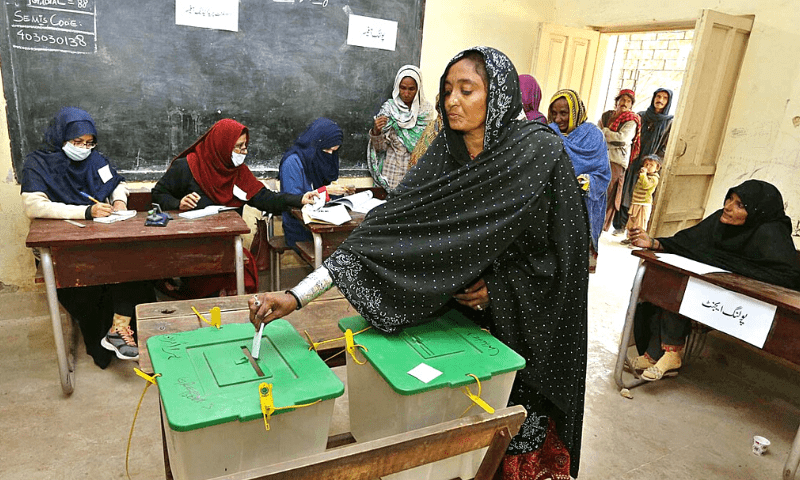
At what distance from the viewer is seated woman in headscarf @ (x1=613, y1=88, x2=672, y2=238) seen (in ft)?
18.9

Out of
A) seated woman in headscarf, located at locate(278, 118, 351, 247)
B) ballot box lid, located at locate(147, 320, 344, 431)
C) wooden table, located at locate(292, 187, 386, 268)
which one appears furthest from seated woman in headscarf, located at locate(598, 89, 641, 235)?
ballot box lid, located at locate(147, 320, 344, 431)

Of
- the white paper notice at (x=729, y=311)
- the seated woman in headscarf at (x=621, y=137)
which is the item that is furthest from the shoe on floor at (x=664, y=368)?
the seated woman in headscarf at (x=621, y=137)

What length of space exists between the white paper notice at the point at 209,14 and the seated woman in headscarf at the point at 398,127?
1.20 metres

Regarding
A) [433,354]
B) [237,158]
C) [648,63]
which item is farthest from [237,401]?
[648,63]

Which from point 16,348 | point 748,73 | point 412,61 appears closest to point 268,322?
point 16,348

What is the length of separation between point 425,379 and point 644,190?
5.34m

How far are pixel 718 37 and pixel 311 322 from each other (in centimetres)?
387

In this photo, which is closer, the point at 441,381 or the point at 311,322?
the point at 441,381

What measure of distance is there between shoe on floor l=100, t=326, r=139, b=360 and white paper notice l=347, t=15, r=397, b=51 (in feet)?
8.27

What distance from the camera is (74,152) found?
2.56 meters

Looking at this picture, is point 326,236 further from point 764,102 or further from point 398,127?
point 764,102

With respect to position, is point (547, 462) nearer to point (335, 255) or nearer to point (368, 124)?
point (335, 255)

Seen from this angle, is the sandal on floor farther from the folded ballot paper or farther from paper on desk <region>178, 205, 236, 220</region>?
the folded ballot paper

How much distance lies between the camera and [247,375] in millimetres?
963
